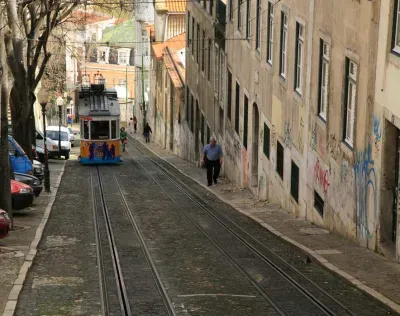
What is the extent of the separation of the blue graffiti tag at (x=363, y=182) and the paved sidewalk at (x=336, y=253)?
16.1 inches

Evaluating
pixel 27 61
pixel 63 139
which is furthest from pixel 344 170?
pixel 63 139

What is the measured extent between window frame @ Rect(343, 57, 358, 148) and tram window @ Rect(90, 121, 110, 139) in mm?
21900

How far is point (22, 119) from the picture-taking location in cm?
2834

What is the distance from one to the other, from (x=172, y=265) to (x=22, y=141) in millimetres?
16189

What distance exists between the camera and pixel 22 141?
28984 mm

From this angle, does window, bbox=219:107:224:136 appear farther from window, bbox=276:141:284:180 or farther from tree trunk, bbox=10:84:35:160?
window, bbox=276:141:284:180

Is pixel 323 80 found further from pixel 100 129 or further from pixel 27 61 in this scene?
pixel 100 129

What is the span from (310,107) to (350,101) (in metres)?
2.88

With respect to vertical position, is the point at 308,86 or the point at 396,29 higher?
the point at 396,29

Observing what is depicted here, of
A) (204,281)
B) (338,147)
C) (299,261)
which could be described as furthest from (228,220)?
(204,281)

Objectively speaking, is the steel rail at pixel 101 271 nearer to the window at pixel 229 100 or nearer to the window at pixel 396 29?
the window at pixel 396 29

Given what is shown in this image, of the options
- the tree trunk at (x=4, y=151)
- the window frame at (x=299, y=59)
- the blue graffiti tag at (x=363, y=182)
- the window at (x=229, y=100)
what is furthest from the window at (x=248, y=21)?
the blue graffiti tag at (x=363, y=182)

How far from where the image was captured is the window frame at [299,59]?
19828mm

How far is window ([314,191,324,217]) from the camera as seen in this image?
695 inches
